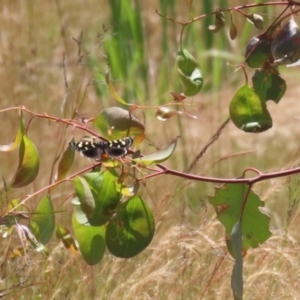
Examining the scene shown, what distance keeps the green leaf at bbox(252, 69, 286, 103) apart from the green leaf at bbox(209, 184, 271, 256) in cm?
19

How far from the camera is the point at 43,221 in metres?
1.38

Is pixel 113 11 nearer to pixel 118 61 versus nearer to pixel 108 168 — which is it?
pixel 118 61

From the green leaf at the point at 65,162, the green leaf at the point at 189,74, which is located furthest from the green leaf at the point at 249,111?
the green leaf at the point at 65,162

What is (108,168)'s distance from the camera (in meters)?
1.25

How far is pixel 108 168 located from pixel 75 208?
76 millimetres

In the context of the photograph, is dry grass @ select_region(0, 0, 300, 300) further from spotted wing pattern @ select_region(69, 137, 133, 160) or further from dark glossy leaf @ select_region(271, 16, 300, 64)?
dark glossy leaf @ select_region(271, 16, 300, 64)

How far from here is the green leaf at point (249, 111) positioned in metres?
1.36

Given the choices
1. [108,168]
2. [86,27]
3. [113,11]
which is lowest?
[86,27]

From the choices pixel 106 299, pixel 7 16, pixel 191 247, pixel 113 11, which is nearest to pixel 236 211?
pixel 191 247

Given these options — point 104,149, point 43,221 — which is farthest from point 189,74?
point 43,221

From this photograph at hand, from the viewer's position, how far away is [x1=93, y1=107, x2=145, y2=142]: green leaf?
1276 millimetres

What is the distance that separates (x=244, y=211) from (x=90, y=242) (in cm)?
25

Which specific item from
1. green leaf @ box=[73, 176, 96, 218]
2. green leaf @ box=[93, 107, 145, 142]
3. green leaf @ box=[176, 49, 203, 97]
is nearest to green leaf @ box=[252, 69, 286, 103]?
green leaf @ box=[176, 49, 203, 97]

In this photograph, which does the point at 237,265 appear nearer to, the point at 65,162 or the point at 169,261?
Answer: the point at 65,162
